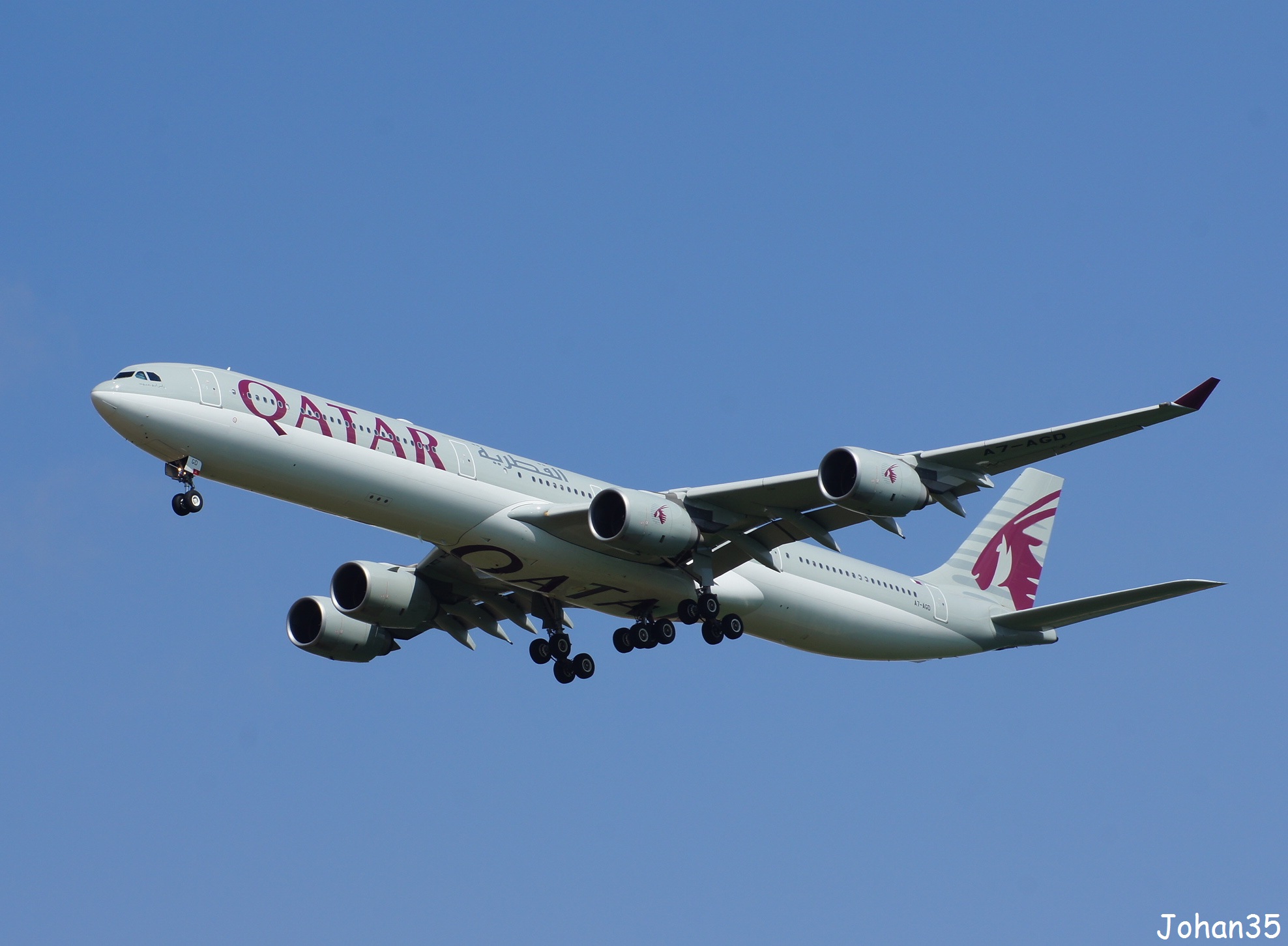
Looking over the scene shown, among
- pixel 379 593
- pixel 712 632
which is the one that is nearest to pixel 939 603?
pixel 712 632

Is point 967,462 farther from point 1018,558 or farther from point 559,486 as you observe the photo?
point 1018,558

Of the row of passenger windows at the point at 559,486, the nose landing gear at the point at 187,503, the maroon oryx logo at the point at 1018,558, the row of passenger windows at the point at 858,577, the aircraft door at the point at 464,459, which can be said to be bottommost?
the nose landing gear at the point at 187,503

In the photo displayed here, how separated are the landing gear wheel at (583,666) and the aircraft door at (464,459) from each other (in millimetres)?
7204

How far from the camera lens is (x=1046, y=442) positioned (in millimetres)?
30891

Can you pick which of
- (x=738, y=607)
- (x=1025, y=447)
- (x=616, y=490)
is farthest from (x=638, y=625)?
(x=1025, y=447)

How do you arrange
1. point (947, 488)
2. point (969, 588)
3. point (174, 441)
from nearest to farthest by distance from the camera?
point (174, 441) < point (947, 488) < point (969, 588)

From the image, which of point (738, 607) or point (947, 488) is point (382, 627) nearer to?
point (738, 607)

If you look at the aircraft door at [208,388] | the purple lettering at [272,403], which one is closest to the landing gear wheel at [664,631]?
the purple lettering at [272,403]

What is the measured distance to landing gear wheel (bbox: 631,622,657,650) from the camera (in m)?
36.0

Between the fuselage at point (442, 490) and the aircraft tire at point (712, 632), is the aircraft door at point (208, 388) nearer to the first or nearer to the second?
the fuselage at point (442, 490)

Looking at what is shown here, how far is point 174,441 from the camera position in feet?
97.8

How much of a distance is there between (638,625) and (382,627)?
6682mm

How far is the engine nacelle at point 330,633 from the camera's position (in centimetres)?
3844

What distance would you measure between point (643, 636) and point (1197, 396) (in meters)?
13.4
